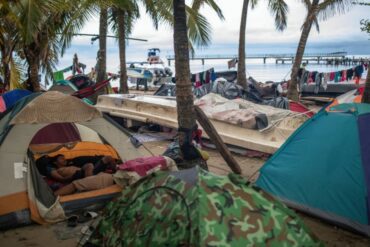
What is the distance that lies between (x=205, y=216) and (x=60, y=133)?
5.38 metres

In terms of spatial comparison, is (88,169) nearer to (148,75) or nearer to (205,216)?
(205,216)

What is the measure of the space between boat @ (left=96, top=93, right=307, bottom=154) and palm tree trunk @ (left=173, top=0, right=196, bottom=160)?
2.74 meters

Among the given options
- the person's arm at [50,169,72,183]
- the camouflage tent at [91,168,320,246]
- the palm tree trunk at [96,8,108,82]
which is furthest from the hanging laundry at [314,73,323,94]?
the camouflage tent at [91,168,320,246]

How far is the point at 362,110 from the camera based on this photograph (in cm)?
520

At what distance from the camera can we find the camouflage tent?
3232mm

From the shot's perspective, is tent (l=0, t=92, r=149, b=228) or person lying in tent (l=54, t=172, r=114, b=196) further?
person lying in tent (l=54, t=172, r=114, b=196)

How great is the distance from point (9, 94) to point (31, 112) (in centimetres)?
425

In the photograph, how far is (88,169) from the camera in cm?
634

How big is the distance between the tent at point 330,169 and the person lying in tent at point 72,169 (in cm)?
251

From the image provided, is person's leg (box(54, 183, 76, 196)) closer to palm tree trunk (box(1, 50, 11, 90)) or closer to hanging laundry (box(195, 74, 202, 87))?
palm tree trunk (box(1, 50, 11, 90))

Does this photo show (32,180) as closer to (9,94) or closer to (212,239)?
(212,239)

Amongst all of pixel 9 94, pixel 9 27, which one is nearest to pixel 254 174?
pixel 9 94

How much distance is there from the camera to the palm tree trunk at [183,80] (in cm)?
579

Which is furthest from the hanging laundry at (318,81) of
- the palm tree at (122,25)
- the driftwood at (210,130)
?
the driftwood at (210,130)
